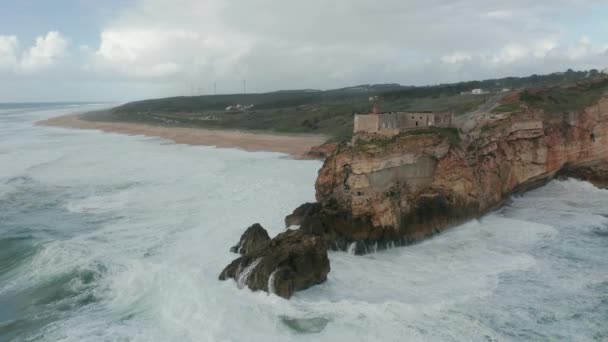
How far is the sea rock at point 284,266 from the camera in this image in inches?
643

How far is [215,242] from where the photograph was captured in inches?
877

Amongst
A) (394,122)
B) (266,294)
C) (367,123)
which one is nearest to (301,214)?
(367,123)

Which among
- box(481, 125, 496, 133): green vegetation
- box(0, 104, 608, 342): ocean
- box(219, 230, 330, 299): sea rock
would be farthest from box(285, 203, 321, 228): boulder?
box(481, 125, 496, 133): green vegetation

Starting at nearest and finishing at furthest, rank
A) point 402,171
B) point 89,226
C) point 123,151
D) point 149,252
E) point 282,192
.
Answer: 1. point 149,252
2. point 402,171
3. point 89,226
4. point 282,192
5. point 123,151

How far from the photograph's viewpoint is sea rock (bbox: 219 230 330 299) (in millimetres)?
16336

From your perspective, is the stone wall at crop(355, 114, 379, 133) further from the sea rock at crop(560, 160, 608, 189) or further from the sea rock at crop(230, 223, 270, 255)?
the sea rock at crop(560, 160, 608, 189)

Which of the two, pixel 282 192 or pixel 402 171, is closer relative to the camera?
pixel 402 171

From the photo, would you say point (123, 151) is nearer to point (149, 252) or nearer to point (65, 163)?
point (65, 163)

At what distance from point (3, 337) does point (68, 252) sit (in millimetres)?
7062

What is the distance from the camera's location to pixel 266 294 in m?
16.2

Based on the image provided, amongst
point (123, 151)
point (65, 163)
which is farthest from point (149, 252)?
point (123, 151)

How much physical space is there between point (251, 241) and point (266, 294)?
4097 mm

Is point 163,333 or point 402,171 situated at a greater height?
point 402,171

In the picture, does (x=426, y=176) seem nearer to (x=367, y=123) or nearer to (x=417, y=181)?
(x=417, y=181)
